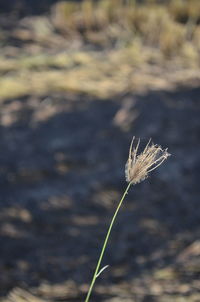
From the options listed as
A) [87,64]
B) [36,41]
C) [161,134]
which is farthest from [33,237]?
[36,41]

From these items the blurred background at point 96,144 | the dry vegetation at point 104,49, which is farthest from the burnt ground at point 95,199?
the dry vegetation at point 104,49

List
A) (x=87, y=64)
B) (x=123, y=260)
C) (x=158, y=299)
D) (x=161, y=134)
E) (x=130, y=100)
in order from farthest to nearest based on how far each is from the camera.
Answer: (x=87, y=64) < (x=130, y=100) < (x=161, y=134) < (x=123, y=260) < (x=158, y=299)

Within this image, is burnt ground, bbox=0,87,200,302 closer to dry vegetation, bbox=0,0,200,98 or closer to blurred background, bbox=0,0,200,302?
blurred background, bbox=0,0,200,302

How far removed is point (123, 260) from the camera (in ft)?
9.87

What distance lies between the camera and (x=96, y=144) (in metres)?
4.05

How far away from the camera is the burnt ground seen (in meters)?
2.79

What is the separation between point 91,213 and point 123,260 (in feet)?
1.50

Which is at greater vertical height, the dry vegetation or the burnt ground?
the dry vegetation

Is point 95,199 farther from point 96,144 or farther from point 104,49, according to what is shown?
point 104,49

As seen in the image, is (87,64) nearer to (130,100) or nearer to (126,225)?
(130,100)

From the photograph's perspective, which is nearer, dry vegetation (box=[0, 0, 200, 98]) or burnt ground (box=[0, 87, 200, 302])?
burnt ground (box=[0, 87, 200, 302])

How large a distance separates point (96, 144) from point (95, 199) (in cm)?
64

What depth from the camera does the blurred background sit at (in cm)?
286

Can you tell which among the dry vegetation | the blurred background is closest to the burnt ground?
the blurred background
